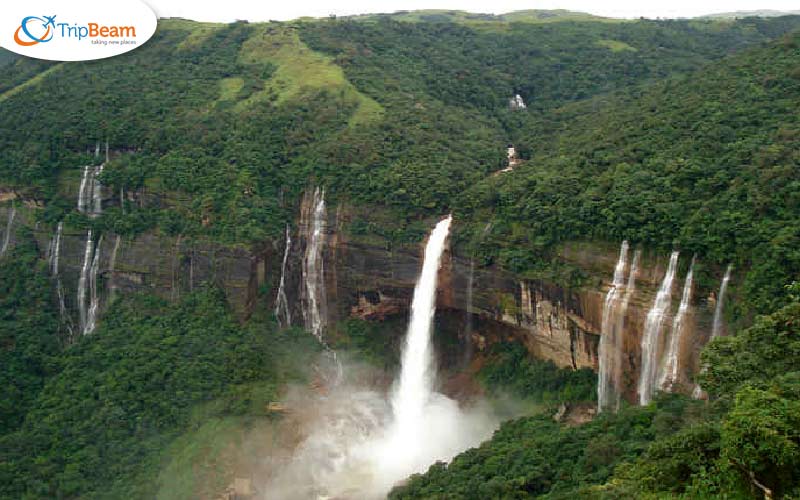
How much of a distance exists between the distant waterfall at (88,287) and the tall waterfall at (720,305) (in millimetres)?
26927

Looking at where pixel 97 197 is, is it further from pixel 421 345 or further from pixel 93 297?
pixel 421 345

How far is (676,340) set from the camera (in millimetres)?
25609

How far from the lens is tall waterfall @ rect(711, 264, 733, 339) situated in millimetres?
24656

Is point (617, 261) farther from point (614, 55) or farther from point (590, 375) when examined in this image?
point (614, 55)

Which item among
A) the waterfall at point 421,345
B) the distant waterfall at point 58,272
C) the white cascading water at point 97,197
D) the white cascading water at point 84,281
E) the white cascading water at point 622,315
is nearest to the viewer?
the white cascading water at point 622,315

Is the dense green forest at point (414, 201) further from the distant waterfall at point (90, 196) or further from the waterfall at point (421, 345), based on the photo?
the waterfall at point (421, 345)

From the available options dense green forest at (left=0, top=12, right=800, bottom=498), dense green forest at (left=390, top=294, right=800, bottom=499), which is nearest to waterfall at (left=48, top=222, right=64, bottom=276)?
dense green forest at (left=0, top=12, right=800, bottom=498)

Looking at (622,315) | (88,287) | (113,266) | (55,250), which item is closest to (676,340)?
(622,315)

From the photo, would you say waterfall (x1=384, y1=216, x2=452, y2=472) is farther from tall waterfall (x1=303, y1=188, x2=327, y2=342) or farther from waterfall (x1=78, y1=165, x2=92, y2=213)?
waterfall (x1=78, y1=165, x2=92, y2=213)

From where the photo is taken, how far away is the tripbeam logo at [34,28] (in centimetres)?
3800

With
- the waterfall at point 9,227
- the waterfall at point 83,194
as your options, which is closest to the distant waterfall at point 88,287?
the waterfall at point 83,194

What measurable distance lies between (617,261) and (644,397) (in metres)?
4.49

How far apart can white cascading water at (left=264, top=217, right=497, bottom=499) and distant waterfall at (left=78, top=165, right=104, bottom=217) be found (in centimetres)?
1560

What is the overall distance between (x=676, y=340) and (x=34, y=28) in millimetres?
30328
